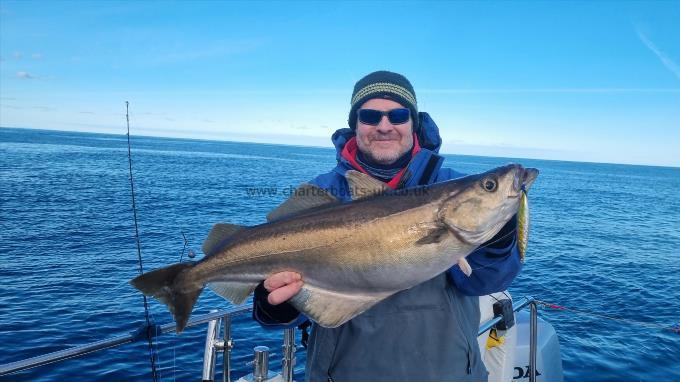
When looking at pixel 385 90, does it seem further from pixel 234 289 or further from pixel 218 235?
pixel 234 289

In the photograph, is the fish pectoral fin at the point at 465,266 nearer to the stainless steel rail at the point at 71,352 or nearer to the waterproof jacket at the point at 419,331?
the waterproof jacket at the point at 419,331

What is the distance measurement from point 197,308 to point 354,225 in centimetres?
1284

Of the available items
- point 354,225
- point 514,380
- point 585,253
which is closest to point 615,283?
point 585,253

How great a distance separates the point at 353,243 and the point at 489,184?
126 cm

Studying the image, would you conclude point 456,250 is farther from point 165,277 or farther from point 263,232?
point 165,277

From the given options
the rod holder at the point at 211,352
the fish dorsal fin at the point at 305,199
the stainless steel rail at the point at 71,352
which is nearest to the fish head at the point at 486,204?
the fish dorsal fin at the point at 305,199

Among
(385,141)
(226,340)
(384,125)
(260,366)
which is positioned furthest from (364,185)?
(260,366)

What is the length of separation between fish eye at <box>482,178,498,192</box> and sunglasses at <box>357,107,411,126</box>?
58.6 inches

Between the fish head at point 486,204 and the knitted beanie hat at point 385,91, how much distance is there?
166cm

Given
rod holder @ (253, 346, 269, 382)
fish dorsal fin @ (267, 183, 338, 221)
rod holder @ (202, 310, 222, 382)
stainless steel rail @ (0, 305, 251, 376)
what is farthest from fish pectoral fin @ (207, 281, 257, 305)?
rod holder @ (253, 346, 269, 382)

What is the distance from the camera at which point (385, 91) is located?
4984 mm

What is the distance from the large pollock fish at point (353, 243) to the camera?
11.9 ft

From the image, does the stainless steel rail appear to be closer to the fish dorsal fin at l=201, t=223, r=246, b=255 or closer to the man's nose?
the fish dorsal fin at l=201, t=223, r=246, b=255

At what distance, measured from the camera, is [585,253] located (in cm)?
2678
